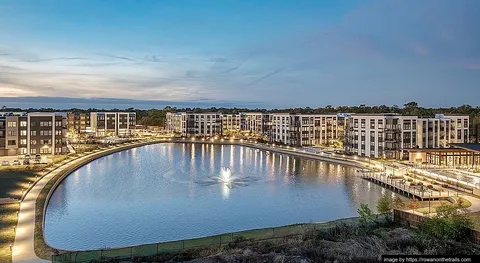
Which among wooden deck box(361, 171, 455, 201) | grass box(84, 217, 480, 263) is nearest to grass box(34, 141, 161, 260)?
grass box(84, 217, 480, 263)

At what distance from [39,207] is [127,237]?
7.43 metres

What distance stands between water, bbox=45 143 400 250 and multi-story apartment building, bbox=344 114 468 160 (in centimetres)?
682

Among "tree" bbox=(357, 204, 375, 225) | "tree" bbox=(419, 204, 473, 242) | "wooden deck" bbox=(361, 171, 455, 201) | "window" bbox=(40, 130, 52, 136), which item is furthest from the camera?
"window" bbox=(40, 130, 52, 136)

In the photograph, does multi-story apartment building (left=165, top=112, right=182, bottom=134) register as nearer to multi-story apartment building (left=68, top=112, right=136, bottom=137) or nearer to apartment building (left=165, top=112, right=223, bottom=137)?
apartment building (left=165, top=112, right=223, bottom=137)

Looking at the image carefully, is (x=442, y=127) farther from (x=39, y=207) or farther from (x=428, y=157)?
(x=39, y=207)

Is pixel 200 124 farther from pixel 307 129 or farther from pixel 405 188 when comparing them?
pixel 405 188

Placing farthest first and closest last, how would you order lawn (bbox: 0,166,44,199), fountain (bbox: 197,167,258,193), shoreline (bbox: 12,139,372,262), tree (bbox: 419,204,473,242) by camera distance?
1. fountain (bbox: 197,167,258,193)
2. lawn (bbox: 0,166,44,199)
3. shoreline (bbox: 12,139,372,262)
4. tree (bbox: 419,204,473,242)

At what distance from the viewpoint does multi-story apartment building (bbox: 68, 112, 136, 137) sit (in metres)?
95.1

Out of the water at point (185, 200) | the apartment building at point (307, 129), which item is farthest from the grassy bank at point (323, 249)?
the apartment building at point (307, 129)

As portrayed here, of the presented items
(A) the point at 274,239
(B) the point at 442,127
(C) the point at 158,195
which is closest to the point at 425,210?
(A) the point at 274,239

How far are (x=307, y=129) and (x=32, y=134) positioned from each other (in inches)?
1718

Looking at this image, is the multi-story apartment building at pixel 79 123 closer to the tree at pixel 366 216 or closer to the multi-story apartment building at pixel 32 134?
the multi-story apartment building at pixel 32 134

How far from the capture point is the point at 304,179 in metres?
39.2

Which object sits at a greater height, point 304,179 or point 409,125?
point 409,125
